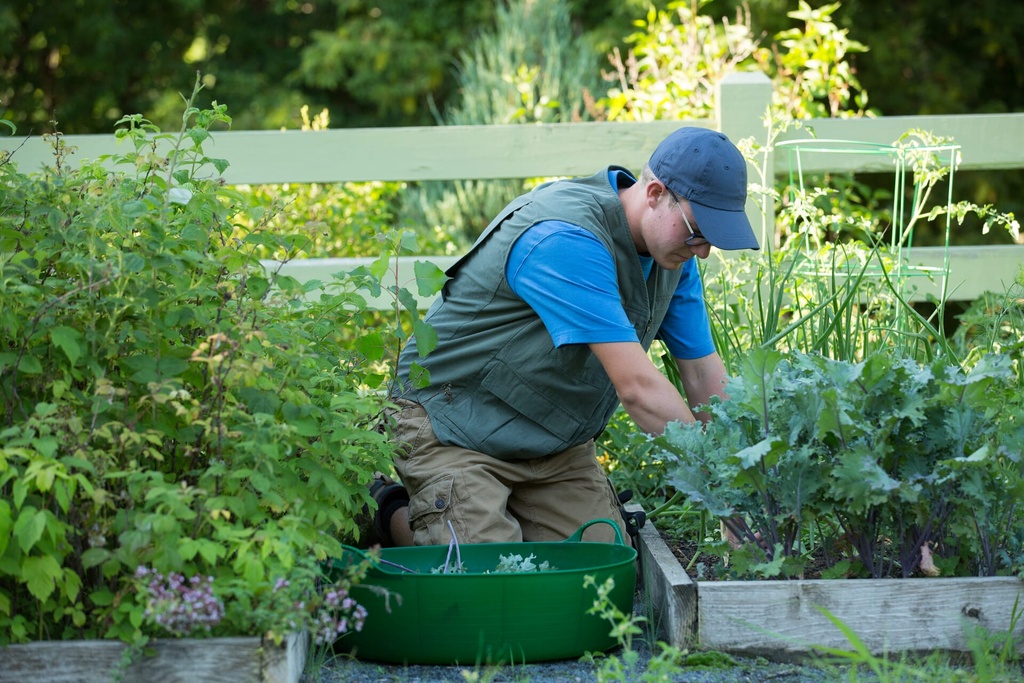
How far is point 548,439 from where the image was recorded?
2662 millimetres

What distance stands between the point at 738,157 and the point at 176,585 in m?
1.56

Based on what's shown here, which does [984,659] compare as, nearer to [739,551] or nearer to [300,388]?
[739,551]

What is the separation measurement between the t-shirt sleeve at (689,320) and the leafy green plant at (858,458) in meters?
0.65

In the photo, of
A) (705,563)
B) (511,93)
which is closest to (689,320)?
(705,563)

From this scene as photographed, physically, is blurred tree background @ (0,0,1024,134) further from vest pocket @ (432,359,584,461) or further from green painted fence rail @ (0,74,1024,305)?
vest pocket @ (432,359,584,461)

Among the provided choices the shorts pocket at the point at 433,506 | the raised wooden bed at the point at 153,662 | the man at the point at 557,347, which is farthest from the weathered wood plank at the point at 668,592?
the raised wooden bed at the point at 153,662

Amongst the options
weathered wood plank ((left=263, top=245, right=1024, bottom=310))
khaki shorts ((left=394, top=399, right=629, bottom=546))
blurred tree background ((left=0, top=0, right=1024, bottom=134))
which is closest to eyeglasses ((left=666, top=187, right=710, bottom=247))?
khaki shorts ((left=394, top=399, right=629, bottom=546))

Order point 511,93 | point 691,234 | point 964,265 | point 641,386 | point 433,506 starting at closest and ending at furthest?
point 641,386, point 691,234, point 433,506, point 964,265, point 511,93

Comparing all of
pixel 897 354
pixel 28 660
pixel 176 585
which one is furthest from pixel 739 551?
pixel 28 660

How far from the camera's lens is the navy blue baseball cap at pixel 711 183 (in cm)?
238

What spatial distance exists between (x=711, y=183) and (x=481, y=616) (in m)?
1.10

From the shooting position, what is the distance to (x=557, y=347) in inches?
94.4

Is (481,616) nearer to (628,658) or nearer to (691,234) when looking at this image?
(628,658)

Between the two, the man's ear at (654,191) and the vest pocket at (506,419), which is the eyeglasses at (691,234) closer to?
the man's ear at (654,191)
